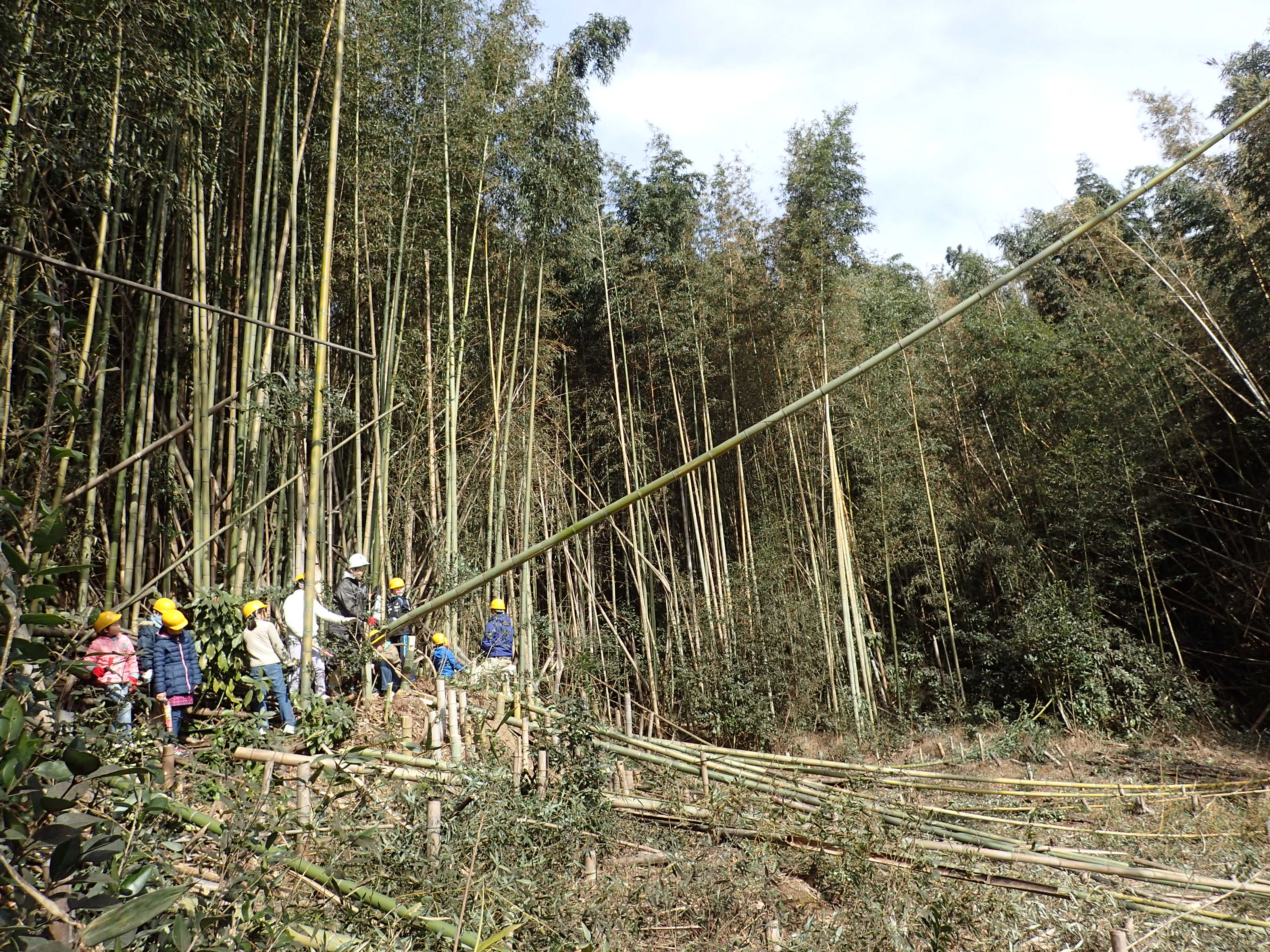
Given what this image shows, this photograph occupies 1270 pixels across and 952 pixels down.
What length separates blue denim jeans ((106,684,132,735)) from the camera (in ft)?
6.23

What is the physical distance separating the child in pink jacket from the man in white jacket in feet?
2.52

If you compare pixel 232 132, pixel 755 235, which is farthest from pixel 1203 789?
pixel 232 132

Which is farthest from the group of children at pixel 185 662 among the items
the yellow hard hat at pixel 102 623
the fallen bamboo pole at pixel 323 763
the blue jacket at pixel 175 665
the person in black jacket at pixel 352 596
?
the yellow hard hat at pixel 102 623

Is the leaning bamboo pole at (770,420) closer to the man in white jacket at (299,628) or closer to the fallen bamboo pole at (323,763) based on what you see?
the fallen bamboo pole at (323,763)

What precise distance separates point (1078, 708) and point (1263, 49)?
537 cm

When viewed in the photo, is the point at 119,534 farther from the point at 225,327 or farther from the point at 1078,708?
the point at 1078,708

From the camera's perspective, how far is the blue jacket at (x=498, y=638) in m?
5.34

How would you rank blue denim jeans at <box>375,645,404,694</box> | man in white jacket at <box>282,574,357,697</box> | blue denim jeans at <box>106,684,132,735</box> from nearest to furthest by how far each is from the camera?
blue denim jeans at <box>106,684,132,735</box>, man in white jacket at <box>282,574,357,697</box>, blue denim jeans at <box>375,645,404,694</box>

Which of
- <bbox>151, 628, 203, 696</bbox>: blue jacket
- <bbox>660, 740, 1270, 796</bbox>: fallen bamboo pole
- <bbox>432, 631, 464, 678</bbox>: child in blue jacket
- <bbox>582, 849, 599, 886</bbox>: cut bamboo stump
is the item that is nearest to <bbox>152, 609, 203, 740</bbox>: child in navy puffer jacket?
<bbox>151, 628, 203, 696</bbox>: blue jacket

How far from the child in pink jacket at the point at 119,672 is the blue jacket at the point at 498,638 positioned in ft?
6.49

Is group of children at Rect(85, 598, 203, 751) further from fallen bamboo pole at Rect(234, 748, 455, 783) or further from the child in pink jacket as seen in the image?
fallen bamboo pole at Rect(234, 748, 455, 783)

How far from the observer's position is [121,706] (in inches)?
70.5

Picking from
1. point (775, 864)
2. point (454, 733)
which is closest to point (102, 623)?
point (454, 733)

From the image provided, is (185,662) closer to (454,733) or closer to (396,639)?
(454,733)
